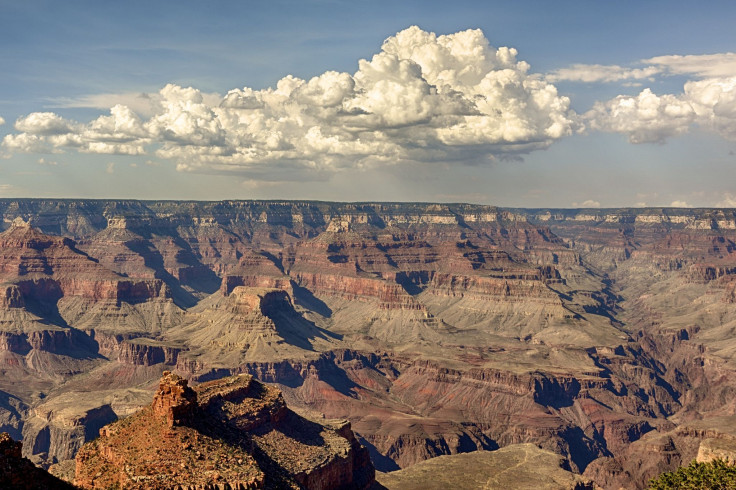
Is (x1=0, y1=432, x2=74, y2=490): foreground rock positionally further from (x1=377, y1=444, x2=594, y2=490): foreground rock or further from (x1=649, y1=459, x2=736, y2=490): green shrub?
(x1=377, y1=444, x2=594, y2=490): foreground rock

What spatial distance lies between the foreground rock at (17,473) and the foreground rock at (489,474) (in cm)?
9172

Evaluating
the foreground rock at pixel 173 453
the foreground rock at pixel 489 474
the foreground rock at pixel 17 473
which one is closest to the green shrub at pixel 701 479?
the foreground rock at pixel 173 453

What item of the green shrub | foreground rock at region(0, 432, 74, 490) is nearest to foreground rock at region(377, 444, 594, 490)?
the green shrub

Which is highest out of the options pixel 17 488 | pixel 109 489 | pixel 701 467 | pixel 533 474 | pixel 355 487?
pixel 17 488

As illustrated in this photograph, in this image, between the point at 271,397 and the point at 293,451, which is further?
the point at 271,397

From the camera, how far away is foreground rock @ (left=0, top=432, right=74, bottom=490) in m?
41.2

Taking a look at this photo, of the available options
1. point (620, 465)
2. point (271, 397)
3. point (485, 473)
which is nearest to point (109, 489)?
point (271, 397)

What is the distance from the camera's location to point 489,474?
142 m

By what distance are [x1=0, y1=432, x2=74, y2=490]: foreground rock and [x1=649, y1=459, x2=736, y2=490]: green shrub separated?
5896 centimetres

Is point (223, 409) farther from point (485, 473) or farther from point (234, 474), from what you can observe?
point (485, 473)

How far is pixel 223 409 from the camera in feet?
329

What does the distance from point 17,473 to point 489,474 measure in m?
114

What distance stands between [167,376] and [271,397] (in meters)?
47.8

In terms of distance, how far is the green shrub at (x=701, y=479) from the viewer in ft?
238
